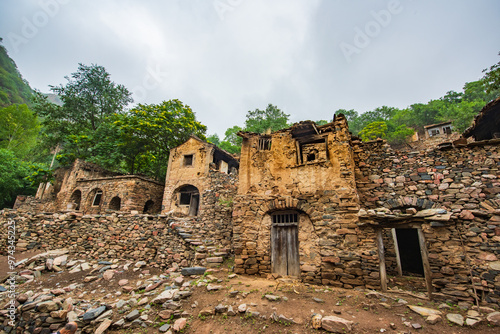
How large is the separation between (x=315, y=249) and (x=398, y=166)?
191 inches

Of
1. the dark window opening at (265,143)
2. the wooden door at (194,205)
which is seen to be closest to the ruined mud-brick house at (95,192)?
the wooden door at (194,205)

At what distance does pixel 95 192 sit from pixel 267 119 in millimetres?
20222

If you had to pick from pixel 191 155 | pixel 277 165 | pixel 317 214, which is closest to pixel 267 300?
pixel 317 214

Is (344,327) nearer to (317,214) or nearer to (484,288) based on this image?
(317,214)

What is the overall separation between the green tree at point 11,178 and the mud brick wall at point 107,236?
10425 mm

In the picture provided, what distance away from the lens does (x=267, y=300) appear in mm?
5273


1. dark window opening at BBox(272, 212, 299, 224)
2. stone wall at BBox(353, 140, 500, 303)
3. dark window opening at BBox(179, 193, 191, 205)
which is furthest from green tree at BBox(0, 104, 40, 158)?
stone wall at BBox(353, 140, 500, 303)

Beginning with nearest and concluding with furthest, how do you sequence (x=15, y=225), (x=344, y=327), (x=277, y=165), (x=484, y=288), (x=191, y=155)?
(x=344, y=327)
(x=484, y=288)
(x=277, y=165)
(x=15, y=225)
(x=191, y=155)

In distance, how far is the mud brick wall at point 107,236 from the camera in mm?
8820

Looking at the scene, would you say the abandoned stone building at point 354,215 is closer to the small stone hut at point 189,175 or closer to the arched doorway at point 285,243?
the arched doorway at point 285,243

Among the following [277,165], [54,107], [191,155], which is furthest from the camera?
[54,107]

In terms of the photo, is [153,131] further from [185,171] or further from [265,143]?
[265,143]

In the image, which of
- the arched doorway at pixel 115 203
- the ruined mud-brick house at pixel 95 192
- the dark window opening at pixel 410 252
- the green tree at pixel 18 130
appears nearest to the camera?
the dark window opening at pixel 410 252

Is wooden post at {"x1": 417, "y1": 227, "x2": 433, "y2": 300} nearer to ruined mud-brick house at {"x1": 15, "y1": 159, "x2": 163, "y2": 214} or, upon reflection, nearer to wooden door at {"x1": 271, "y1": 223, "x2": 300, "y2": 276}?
wooden door at {"x1": 271, "y1": 223, "x2": 300, "y2": 276}
